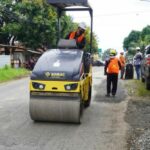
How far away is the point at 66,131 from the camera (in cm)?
1091

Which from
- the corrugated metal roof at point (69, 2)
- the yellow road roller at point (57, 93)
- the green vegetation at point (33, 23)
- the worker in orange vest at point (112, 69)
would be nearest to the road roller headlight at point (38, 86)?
the yellow road roller at point (57, 93)

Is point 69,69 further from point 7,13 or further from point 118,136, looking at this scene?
point 7,13

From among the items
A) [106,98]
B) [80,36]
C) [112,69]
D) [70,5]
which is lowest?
[106,98]

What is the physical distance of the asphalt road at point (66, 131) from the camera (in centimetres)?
943

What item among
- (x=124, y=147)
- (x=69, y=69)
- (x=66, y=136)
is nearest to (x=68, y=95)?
(x=69, y=69)

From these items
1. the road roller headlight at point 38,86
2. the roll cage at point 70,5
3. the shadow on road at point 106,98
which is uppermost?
the roll cage at point 70,5

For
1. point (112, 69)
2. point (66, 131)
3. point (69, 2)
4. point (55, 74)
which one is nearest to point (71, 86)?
point (55, 74)

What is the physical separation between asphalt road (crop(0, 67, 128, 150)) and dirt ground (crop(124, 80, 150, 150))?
181mm

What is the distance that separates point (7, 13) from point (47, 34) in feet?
19.3

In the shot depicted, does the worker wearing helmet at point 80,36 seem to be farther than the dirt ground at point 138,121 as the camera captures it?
Yes

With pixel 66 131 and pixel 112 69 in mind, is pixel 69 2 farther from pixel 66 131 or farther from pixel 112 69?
pixel 66 131

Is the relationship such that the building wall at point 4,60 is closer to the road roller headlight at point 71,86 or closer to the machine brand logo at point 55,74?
the machine brand logo at point 55,74

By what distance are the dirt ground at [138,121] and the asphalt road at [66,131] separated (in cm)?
18

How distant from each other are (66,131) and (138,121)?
7.67 feet
